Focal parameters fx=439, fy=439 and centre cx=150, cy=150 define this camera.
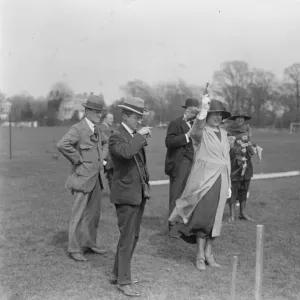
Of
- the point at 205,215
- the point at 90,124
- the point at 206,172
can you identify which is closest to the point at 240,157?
the point at 206,172

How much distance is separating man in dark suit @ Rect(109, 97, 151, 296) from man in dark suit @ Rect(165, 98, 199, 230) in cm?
185

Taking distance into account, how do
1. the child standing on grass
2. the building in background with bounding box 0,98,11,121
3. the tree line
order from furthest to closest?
the building in background with bounding box 0,98,11,121 → the tree line → the child standing on grass

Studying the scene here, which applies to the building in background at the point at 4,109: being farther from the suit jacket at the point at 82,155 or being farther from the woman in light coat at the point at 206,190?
the woman in light coat at the point at 206,190

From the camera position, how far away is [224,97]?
11.1m

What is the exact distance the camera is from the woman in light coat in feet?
17.1

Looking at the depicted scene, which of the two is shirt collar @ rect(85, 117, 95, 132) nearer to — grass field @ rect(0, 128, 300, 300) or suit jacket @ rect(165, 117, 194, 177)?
suit jacket @ rect(165, 117, 194, 177)

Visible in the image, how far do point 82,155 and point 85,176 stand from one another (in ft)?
0.90

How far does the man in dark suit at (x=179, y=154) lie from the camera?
6.39 metres

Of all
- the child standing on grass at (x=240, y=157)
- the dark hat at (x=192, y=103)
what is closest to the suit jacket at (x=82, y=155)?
the dark hat at (x=192, y=103)

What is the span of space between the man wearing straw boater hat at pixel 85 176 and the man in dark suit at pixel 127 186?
1.10 meters

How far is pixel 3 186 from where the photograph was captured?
37.6ft


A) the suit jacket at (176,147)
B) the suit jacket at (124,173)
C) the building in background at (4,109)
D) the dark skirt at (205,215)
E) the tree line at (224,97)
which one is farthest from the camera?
the building in background at (4,109)

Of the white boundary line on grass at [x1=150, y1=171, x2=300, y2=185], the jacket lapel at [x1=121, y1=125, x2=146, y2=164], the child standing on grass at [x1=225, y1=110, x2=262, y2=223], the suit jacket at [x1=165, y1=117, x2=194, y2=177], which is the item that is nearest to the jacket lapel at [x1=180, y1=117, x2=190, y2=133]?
the suit jacket at [x1=165, y1=117, x2=194, y2=177]

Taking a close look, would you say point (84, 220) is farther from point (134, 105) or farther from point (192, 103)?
point (192, 103)
